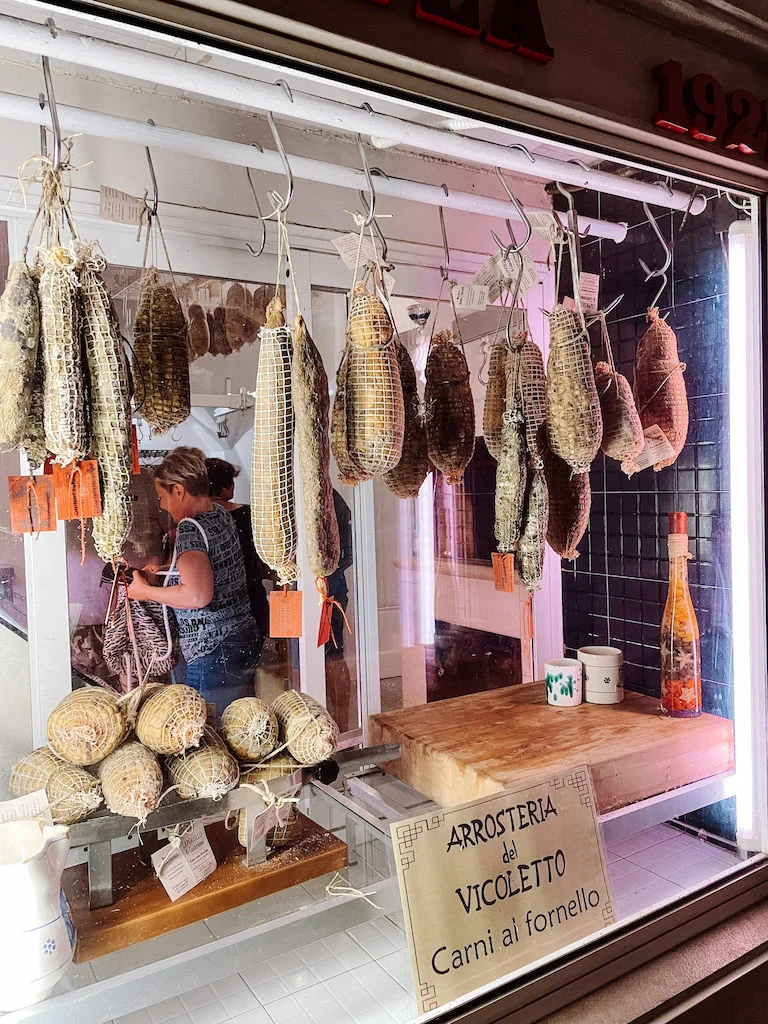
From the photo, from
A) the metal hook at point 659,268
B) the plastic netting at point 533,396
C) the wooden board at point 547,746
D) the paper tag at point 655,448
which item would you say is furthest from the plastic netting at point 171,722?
the metal hook at point 659,268

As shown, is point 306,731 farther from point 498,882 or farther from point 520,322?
point 520,322

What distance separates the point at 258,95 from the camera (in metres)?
0.96

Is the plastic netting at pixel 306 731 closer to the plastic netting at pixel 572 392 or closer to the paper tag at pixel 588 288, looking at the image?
the plastic netting at pixel 572 392

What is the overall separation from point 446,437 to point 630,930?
84 centimetres

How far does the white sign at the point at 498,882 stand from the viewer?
991 millimetres

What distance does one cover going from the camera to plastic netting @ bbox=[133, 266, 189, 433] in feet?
3.77

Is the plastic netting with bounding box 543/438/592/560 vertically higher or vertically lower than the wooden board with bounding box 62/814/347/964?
higher

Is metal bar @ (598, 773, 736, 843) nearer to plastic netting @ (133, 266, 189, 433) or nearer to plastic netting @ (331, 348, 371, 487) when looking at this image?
plastic netting @ (331, 348, 371, 487)

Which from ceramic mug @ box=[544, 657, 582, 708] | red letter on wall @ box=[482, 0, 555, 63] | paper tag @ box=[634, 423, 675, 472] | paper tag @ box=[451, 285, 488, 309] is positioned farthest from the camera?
ceramic mug @ box=[544, 657, 582, 708]

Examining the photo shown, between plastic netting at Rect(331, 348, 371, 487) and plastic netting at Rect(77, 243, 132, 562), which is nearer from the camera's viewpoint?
plastic netting at Rect(77, 243, 132, 562)

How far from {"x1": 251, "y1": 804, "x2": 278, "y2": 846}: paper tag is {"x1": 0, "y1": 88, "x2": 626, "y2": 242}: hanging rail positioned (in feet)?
3.10

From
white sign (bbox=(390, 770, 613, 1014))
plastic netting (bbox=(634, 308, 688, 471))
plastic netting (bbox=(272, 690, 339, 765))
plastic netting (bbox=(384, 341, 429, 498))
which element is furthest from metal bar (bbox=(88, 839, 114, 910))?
plastic netting (bbox=(634, 308, 688, 471))

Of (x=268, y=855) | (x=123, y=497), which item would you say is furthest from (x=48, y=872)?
(x=123, y=497)

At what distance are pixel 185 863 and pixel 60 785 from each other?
22cm
